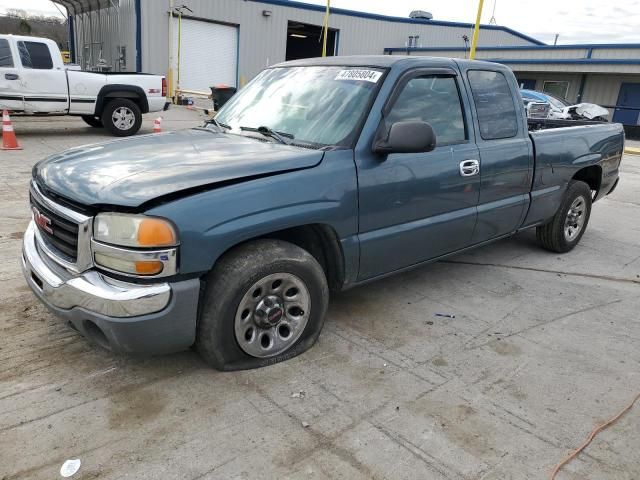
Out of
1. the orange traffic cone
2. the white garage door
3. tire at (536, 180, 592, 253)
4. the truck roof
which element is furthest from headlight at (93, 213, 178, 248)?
→ the white garage door

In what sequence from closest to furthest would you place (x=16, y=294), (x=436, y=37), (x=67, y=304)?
1. (x=67, y=304)
2. (x=16, y=294)
3. (x=436, y=37)

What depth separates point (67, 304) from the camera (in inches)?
107

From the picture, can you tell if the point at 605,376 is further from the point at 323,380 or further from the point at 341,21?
the point at 341,21

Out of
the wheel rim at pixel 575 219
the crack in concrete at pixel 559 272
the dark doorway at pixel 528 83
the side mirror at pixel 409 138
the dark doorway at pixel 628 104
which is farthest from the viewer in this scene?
the dark doorway at pixel 528 83

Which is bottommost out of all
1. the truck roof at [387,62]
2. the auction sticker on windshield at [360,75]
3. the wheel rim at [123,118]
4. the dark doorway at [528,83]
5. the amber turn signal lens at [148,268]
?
the wheel rim at [123,118]

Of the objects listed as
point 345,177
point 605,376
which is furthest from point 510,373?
point 345,177

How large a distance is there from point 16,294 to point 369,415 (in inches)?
110

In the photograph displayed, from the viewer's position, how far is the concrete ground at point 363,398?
2428 millimetres

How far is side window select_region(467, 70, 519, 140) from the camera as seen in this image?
4164 millimetres

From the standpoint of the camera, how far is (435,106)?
3857 millimetres

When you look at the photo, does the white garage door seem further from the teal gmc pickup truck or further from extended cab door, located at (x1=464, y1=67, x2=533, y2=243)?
extended cab door, located at (x1=464, y1=67, x2=533, y2=243)

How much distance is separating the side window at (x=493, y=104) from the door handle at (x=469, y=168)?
277mm

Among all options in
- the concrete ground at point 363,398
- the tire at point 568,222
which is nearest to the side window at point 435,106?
the concrete ground at point 363,398

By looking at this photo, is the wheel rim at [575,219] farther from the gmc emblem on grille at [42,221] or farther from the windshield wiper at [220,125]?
the gmc emblem on grille at [42,221]
